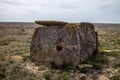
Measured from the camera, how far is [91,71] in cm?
1548

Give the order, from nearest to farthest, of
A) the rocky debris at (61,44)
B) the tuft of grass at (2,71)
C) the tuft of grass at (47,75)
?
the tuft of grass at (47,75), the tuft of grass at (2,71), the rocky debris at (61,44)

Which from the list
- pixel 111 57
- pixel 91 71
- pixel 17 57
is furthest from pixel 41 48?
pixel 111 57

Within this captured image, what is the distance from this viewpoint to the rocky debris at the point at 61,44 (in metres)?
16.5

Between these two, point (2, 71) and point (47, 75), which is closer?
point (47, 75)

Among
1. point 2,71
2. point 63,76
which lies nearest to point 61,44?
point 63,76

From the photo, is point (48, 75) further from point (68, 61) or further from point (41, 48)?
point (41, 48)

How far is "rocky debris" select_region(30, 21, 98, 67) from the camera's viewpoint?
16.5 metres

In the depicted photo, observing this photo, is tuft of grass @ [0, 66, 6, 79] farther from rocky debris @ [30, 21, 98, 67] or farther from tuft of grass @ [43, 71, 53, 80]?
rocky debris @ [30, 21, 98, 67]

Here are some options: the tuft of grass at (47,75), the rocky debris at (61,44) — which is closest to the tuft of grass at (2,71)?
the tuft of grass at (47,75)

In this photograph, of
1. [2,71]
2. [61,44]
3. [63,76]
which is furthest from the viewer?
[61,44]

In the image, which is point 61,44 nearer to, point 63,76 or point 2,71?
point 63,76

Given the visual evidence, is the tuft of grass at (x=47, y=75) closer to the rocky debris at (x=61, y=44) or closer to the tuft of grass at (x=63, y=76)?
the tuft of grass at (x=63, y=76)

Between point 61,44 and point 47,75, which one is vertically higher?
point 61,44

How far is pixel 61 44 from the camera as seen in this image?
16781 mm
